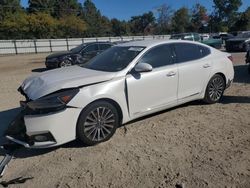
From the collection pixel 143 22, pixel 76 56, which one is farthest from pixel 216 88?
pixel 143 22

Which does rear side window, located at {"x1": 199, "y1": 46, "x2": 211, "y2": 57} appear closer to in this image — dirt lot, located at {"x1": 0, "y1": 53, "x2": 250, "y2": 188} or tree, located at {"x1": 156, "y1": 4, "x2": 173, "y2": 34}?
dirt lot, located at {"x1": 0, "y1": 53, "x2": 250, "y2": 188}

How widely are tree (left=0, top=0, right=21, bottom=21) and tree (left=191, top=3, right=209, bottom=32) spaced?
138ft

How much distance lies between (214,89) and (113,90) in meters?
2.80

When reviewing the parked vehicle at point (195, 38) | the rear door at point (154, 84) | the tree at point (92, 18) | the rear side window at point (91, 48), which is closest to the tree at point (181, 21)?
the tree at point (92, 18)

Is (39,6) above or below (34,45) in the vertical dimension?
above

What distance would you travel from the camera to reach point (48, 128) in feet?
14.6

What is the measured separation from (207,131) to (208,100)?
1628 millimetres

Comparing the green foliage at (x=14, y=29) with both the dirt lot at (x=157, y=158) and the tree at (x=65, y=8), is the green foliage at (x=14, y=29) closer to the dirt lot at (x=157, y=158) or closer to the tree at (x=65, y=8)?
the tree at (x=65, y=8)

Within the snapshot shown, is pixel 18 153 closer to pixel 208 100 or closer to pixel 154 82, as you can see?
pixel 154 82

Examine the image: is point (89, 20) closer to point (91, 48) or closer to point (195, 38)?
point (195, 38)

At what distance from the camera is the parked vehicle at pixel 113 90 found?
4.53 metres

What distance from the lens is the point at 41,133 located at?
446 centimetres

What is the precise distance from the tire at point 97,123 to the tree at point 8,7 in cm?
5714

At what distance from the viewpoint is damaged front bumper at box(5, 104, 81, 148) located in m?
4.44
